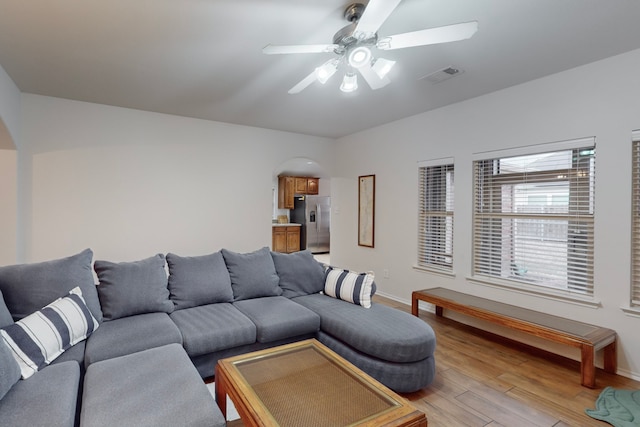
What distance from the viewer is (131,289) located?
2553 mm

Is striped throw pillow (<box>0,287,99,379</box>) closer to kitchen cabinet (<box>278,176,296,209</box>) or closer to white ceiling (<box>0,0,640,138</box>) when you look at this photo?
white ceiling (<box>0,0,640,138</box>)

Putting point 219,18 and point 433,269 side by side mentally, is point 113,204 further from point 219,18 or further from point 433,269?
point 433,269

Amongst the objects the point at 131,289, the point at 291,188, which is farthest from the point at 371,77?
the point at 291,188

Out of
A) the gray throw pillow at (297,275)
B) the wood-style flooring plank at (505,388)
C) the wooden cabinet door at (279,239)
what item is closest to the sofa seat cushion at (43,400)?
the wood-style flooring plank at (505,388)

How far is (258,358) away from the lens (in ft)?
6.57

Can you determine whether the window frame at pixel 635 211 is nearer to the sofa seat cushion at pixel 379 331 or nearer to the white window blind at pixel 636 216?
the white window blind at pixel 636 216

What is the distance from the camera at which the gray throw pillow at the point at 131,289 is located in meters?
2.49

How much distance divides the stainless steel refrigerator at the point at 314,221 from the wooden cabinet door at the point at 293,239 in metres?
0.12

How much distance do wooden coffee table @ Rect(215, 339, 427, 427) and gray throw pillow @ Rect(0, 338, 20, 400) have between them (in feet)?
3.08

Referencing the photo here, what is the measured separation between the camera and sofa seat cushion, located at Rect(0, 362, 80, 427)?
1.32 metres

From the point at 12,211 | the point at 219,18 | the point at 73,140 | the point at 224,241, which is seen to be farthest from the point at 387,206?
the point at 12,211

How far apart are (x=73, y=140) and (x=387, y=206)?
4022 mm

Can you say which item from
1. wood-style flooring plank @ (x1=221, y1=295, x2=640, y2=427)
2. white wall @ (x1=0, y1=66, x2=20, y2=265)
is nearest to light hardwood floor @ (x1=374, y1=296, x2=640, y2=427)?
wood-style flooring plank @ (x1=221, y1=295, x2=640, y2=427)

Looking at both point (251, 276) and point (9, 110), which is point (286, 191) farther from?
point (9, 110)
